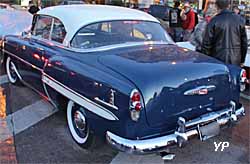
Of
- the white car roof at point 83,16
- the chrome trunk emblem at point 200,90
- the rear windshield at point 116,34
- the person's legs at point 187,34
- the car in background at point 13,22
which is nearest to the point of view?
the chrome trunk emblem at point 200,90

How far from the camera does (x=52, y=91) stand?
13.8ft

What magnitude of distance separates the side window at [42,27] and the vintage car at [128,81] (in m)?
0.04

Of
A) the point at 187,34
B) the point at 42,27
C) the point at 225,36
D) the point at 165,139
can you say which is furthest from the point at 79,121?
the point at 187,34

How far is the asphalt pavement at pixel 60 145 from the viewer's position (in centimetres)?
360

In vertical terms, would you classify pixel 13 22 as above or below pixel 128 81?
above

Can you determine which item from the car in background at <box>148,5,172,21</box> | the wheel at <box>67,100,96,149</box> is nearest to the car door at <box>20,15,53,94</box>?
the wheel at <box>67,100,96,149</box>

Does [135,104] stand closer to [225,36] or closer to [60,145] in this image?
[60,145]

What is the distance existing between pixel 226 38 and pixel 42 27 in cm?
283

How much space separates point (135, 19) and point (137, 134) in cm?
208

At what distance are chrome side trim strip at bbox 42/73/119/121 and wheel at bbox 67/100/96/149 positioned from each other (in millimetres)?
152

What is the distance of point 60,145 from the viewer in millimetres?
3885

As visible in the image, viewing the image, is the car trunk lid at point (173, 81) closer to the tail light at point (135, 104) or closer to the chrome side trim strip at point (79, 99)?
the tail light at point (135, 104)

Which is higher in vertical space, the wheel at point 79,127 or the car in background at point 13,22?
the car in background at point 13,22

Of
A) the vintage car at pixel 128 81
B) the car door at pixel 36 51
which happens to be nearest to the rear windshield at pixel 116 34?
the vintage car at pixel 128 81
